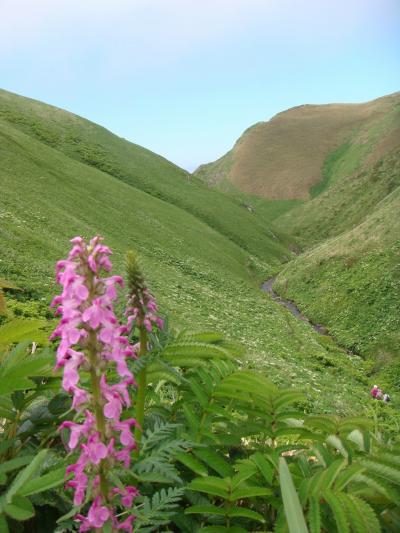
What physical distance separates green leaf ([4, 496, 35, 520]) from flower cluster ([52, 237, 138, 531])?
0.81 ft

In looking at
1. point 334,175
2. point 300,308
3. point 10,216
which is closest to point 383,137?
point 334,175

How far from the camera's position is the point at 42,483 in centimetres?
199

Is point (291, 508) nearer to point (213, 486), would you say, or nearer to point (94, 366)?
point (213, 486)

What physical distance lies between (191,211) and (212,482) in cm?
7172

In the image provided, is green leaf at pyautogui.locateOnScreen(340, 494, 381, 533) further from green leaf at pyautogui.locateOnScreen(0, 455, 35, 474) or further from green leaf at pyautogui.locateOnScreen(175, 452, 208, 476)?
green leaf at pyautogui.locateOnScreen(0, 455, 35, 474)

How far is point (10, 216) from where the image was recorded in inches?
1120

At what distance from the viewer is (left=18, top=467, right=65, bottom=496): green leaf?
196 centimetres

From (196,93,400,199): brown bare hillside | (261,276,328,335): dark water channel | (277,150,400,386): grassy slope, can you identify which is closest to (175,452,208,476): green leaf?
(277,150,400,386): grassy slope

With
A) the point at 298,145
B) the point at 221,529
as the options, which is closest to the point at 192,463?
the point at 221,529

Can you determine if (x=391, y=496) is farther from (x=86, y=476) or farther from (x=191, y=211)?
(x=191, y=211)

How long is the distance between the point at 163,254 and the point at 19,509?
42.9m

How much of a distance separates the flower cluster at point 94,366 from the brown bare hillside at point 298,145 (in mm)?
112247

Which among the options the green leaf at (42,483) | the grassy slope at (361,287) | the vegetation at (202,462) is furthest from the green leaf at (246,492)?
the grassy slope at (361,287)

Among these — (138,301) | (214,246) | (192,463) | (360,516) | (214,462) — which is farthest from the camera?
(214,246)
